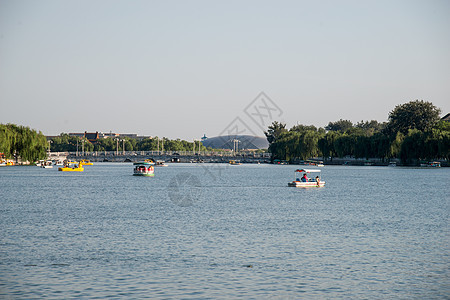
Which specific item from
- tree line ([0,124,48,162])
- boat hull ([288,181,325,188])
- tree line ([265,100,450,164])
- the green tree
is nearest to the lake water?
boat hull ([288,181,325,188])

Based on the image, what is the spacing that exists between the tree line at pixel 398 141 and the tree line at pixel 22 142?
85.6 metres

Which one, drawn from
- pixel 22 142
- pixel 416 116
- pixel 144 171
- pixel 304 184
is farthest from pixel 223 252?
pixel 416 116

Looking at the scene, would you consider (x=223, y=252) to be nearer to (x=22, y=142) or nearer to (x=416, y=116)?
(x=22, y=142)

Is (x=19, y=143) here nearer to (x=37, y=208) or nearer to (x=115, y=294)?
(x=37, y=208)

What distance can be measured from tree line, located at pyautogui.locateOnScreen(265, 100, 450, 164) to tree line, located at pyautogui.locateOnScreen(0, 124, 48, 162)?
281 feet

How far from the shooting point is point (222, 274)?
81.1 ft

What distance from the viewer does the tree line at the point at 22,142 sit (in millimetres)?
128750

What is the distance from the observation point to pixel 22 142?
133875 mm

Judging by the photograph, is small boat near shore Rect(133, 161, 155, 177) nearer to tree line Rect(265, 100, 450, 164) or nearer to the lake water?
tree line Rect(265, 100, 450, 164)

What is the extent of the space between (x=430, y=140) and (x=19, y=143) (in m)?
94.5

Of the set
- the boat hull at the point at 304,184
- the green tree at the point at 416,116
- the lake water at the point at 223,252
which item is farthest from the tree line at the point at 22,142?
the green tree at the point at 416,116

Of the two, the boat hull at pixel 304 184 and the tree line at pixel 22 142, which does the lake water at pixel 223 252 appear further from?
the tree line at pixel 22 142

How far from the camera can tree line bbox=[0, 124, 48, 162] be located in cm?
12875

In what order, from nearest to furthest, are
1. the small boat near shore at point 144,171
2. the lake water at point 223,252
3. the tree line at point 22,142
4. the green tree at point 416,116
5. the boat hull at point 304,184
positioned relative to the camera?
the lake water at point 223,252, the boat hull at point 304,184, the tree line at point 22,142, the small boat near shore at point 144,171, the green tree at point 416,116
